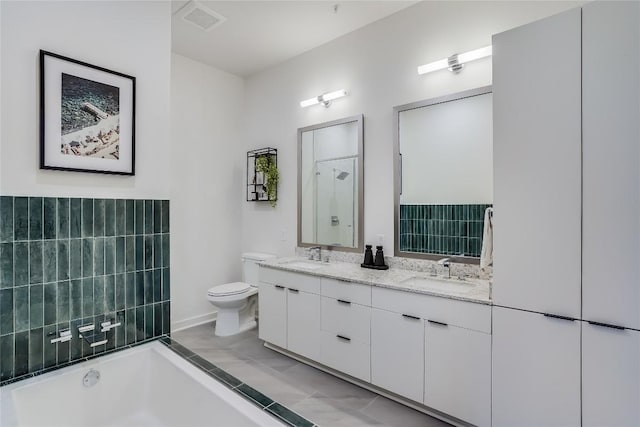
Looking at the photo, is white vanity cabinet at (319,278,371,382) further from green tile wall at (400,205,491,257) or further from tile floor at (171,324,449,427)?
green tile wall at (400,205,491,257)

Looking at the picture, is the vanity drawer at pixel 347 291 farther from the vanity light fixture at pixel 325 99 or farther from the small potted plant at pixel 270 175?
the vanity light fixture at pixel 325 99

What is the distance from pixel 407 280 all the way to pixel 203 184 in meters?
2.50

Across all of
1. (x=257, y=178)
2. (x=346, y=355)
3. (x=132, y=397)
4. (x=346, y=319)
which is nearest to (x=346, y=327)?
(x=346, y=319)

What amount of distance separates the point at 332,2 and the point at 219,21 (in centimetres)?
99

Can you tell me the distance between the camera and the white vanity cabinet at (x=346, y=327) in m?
2.30

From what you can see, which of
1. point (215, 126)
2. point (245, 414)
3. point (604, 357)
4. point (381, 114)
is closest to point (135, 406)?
point (245, 414)

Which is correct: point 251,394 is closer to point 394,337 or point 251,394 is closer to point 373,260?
point 394,337

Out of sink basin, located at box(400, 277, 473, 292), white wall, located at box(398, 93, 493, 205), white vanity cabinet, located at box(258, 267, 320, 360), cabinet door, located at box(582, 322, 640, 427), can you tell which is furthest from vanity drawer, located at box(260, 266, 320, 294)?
cabinet door, located at box(582, 322, 640, 427)

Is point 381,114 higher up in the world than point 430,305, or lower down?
higher up

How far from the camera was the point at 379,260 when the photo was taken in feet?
8.88

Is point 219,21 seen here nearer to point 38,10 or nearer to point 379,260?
point 38,10

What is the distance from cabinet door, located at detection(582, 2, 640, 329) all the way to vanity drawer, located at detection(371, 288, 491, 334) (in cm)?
46

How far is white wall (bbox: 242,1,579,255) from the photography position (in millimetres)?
2344

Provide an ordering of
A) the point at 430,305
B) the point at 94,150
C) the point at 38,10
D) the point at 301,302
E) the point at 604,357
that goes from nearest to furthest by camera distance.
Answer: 1. the point at 604,357
2. the point at 38,10
3. the point at 94,150
4. the point at 430,305
5. the point at 301,302
